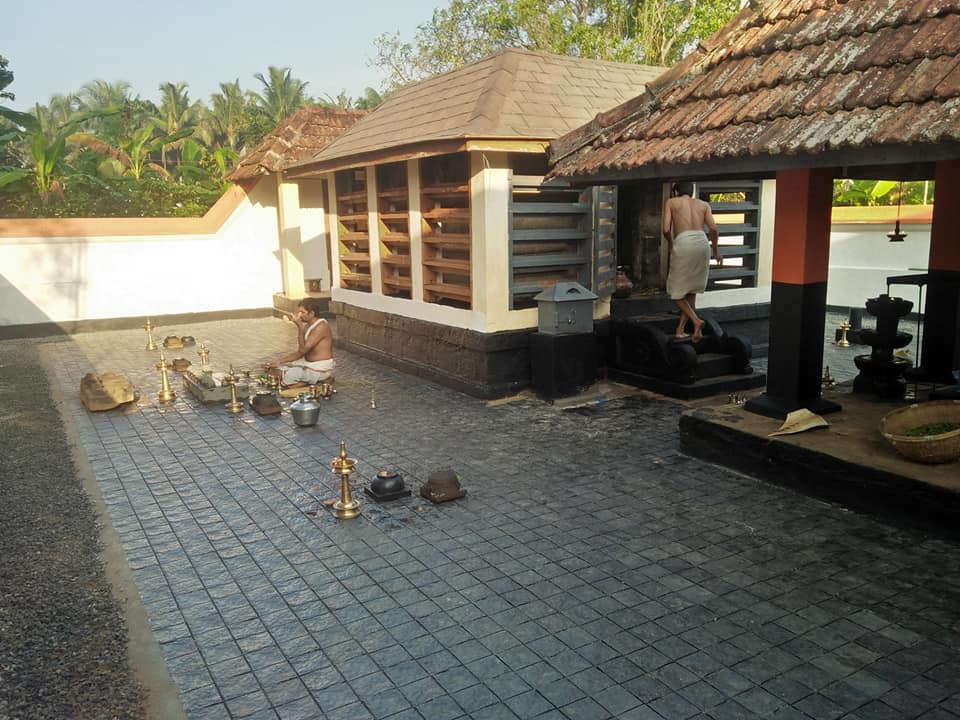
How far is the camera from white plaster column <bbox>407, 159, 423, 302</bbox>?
1087 cm

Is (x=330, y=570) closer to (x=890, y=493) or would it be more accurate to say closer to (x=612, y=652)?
(x=612, y=652)

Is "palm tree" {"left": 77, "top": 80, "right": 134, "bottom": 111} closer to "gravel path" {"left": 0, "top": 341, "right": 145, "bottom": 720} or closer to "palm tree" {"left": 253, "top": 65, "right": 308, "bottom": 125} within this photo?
"palm tree" {"left": 253, "top": 65, "right": 308, "bottom": 125}

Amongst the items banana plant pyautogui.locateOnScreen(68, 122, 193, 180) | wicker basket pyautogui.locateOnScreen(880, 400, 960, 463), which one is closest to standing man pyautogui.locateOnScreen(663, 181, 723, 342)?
wicker basket pyautogui.locateOnScreen(880, 400, 960, 463)

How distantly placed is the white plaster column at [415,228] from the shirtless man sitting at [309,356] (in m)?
1.56

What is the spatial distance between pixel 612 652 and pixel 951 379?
573 cm

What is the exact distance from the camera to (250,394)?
1025 centimetres

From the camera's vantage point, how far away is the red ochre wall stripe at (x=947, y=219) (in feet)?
25.2

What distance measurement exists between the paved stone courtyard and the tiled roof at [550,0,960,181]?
2.70 metres

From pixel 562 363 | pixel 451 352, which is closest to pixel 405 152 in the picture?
pixel 451 352

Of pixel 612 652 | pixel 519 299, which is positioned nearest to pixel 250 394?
pixel 519 299

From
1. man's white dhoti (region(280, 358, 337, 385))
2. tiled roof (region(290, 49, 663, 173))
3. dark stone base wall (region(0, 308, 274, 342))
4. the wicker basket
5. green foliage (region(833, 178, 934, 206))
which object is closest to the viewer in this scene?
the wicker basket

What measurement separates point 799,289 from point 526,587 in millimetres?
3714

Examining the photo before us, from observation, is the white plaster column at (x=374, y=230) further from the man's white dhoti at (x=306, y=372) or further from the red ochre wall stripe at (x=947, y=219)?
the red ochre wall stripe at (x=947, y=219)

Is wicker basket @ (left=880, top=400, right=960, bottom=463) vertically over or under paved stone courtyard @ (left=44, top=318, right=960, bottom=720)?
over
